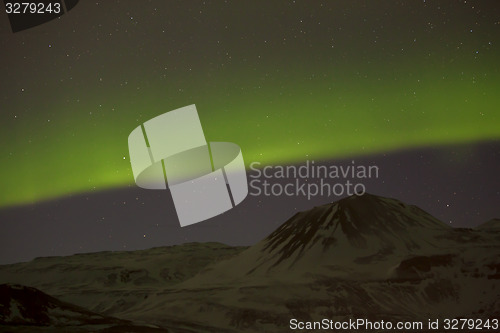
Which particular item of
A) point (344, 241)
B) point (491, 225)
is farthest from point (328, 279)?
point (491, 225)

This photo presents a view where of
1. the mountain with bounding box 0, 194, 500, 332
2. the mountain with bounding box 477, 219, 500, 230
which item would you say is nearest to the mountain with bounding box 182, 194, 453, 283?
the mountain with bounding box 0, 194, 500, 332

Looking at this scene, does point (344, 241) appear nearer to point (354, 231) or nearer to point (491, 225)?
point (354, 231)

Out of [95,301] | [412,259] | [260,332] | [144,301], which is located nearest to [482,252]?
[412,259]

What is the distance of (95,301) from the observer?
457 ft

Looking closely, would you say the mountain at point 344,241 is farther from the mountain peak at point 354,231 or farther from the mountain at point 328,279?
the mountain at point 328,279

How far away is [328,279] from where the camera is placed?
11769 centimetres

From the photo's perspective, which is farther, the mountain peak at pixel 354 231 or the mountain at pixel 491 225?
the mountain at pixel 491 225

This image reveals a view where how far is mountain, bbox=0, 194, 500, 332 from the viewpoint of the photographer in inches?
3873

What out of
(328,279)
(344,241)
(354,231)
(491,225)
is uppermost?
(354,231)

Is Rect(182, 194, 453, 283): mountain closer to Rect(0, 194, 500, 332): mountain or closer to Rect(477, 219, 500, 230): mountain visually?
Rect(0, 194, 500, 332): mountain

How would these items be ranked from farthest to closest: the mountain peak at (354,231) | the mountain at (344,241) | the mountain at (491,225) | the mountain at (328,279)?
the mountain at (491,225)
the mountain peak at (354,231)
the mountain at (344,241)
the mountain at (328,279)

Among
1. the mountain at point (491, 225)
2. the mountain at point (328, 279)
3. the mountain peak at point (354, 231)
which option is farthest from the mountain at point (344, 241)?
the mountain at point (491, 225)

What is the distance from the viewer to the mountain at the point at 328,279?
98.4m

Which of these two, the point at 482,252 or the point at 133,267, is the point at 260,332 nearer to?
the point at 482,252
